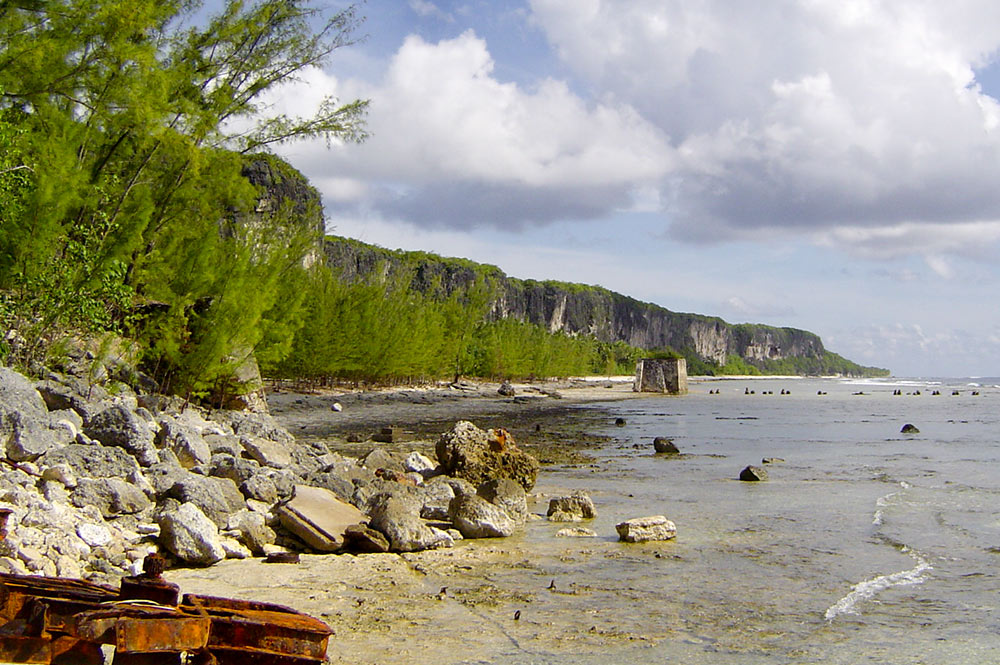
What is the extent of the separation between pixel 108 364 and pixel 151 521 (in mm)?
7531

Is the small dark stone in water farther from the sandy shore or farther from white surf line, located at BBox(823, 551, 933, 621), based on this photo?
white surf line, located at BBox(823, 551, 933, 621)

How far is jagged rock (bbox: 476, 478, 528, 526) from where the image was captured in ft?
32.9

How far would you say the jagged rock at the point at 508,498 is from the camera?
10031 millimetres

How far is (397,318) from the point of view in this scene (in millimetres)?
52125

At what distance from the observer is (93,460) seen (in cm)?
803

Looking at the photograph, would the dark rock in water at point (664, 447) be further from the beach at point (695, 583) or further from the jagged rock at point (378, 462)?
the jagged rock at point (378, 462)

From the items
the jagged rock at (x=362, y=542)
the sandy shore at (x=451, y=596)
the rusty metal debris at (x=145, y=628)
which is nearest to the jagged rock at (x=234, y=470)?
the jagged rock at (x=362, y=542)

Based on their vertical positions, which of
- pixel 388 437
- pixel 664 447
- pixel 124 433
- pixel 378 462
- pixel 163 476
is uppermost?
pixel 124 433

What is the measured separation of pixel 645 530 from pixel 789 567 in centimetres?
161

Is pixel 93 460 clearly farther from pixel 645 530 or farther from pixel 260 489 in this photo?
pixel 645 530

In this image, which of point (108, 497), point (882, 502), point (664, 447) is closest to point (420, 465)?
point (108, 497)

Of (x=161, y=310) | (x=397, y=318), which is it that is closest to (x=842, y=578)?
(x=161, y=310)

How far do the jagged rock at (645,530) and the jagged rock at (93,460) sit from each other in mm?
5106

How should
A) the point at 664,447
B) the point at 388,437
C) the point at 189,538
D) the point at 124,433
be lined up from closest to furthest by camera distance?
the point at 189,538
the point at 124,433
the point at 664,447
the point at 388,437
